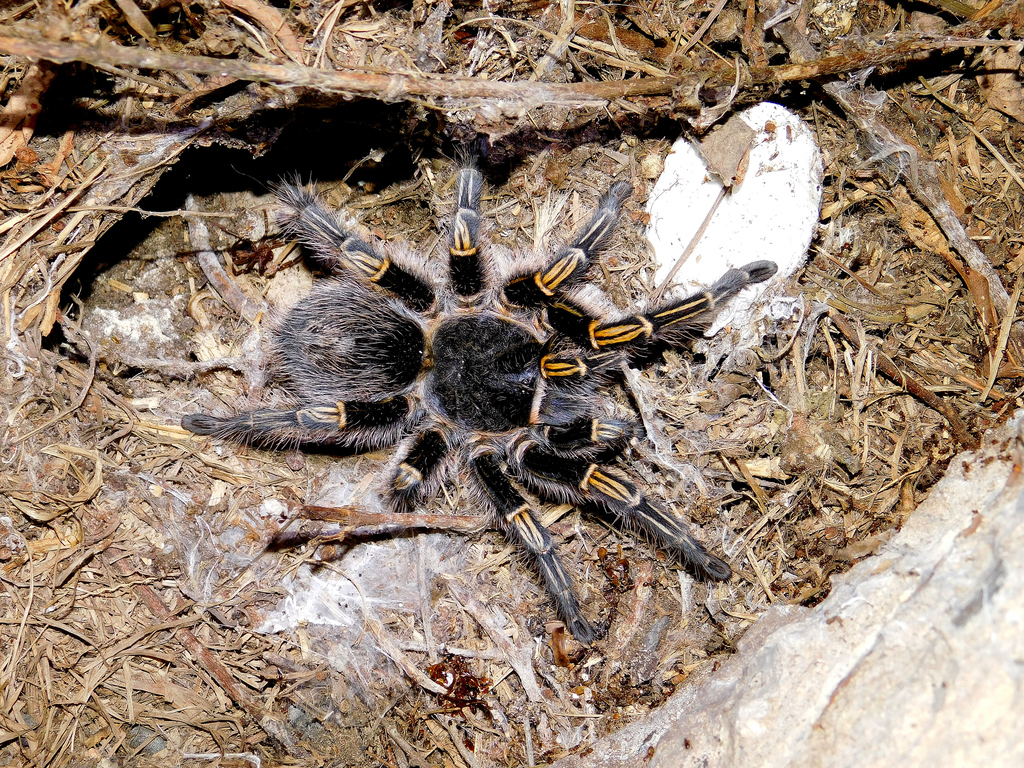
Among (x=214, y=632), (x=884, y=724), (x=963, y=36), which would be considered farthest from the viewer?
(x=214, y=632)

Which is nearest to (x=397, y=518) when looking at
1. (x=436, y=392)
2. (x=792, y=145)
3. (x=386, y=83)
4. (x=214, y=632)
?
(x=436, y=392)

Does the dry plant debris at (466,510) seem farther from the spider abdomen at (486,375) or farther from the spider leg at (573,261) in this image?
the spider abdomen at (486,375)

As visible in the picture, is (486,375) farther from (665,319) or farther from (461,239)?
(665,319)

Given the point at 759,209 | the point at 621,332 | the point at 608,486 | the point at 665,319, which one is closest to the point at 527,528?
the point at 608,486

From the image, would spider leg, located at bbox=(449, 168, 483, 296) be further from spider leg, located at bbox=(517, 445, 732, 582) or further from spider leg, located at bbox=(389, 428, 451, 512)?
spider leg, located at bbox=(517, 445, 732, 582)

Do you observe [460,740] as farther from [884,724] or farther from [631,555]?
[884,724]

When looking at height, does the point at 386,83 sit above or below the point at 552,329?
above

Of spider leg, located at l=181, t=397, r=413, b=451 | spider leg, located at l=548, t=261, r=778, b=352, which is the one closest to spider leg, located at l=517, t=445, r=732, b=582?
spider leg, located at l=548, t=261, r=778, b=352
